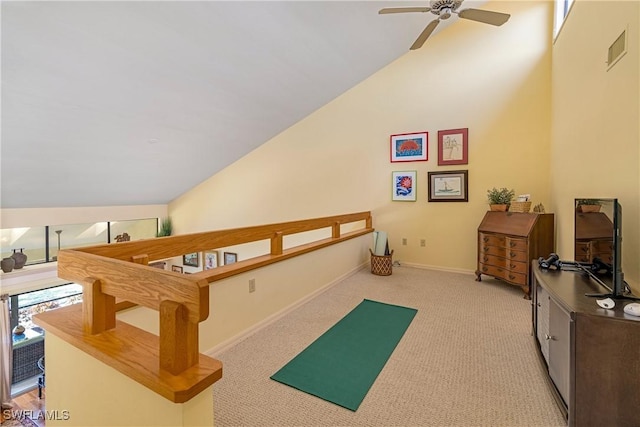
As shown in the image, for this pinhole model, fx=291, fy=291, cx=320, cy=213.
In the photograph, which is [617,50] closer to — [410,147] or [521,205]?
[521,205]

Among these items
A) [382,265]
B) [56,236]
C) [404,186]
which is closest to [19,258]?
[56,236]

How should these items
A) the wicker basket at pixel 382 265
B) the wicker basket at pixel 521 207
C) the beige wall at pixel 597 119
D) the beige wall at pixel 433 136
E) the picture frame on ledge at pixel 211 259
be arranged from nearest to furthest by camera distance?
the beige wall at pixel 597 119, the wicker basket at pixel 521 207, the beige wall at pixel 433 136, the wicker basket at pixel 382 265, the picture frame on ledge at pixel 211 259

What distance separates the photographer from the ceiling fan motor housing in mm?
2576

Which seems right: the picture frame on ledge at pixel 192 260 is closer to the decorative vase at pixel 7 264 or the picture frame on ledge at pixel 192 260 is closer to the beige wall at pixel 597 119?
the decorative vase at pixel 7 264

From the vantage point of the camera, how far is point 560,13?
3414 mm

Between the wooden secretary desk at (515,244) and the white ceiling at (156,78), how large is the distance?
9.54ft

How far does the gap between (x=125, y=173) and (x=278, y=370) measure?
15.8ft

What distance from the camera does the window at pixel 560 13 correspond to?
3.15m

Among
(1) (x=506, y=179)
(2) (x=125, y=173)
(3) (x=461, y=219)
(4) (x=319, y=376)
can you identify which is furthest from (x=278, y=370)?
(2) (x=125, y=173)

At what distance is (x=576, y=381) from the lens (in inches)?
54.3

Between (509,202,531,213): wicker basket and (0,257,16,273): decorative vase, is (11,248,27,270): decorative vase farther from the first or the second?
(509,202,531,213): wicker basket

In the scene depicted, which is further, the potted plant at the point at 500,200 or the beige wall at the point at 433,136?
the beige wall at the point at 433,136

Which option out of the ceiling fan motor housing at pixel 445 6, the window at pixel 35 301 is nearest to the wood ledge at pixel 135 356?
the ceiling fan motor housing at pixel 445 6

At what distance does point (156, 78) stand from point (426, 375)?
3.97 metres
